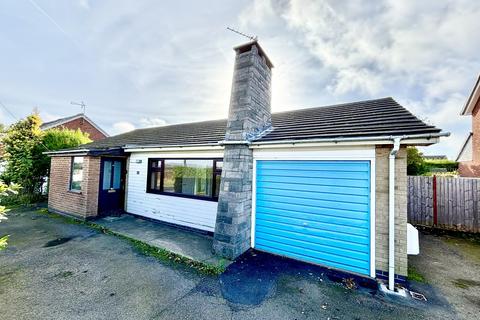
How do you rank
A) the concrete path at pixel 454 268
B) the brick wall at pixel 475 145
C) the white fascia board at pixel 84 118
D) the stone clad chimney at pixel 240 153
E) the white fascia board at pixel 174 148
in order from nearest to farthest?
the concrete path at pixel 454 268 → the stone clad chimney at pixel 240 153 → the white fascia board at pixel 174 148 → the brick wall at pixel 475 145 → the white fascia board at pixel 84 118

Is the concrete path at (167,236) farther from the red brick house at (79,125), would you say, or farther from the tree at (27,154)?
the red brick house at (79,125)

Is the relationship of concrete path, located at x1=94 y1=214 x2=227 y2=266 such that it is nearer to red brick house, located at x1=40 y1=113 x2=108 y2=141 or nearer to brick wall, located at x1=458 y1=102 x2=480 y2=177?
brick wall, located at x1=458 y1=102 x2=480 y2=177

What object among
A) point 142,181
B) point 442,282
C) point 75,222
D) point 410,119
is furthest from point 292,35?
point 75,222

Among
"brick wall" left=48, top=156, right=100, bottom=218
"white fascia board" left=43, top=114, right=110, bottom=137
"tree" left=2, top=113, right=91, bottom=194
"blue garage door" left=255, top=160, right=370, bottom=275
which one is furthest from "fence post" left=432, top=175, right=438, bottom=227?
"white fascia board" left=43, top=114, right=110, bottom=137

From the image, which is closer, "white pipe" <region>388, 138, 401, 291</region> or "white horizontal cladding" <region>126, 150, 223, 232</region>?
"white pipe" <region>388, 138, 401, 291</region>

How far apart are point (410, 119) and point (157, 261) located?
6.91m

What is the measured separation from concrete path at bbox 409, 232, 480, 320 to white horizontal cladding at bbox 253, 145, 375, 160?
2.86m

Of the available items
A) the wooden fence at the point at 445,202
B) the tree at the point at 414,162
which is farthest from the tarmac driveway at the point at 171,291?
the tree at the point at 414,162

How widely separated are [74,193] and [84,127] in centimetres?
1592

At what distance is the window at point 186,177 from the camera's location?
21.8 ft

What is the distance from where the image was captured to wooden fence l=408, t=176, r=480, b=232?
707cm

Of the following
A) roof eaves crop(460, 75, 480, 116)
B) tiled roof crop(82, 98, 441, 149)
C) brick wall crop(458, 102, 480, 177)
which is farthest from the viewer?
brick wall crop(458, 102, 480, 177)

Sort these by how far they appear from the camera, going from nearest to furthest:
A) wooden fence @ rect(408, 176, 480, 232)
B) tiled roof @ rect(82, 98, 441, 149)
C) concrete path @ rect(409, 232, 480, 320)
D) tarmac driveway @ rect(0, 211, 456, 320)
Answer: tarmac driveway @ rect(0, 211, 456, 320)
concrete path @ rect(409, 232, 480, 320)
tiled roof @ rect(82, 98, 441, 149)
wooden fence @ rect(408, 176, 480, 232)

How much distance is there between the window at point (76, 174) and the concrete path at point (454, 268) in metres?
11.9
